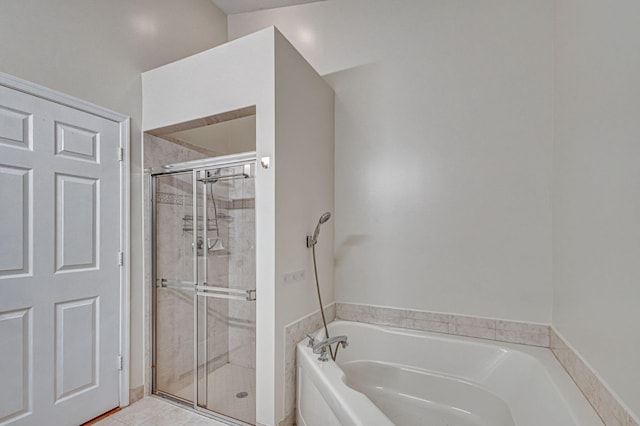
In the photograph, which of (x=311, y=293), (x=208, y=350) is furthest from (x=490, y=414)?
(x=208, y=350)


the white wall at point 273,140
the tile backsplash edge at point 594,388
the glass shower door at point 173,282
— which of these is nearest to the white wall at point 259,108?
the white wall at point 273,140

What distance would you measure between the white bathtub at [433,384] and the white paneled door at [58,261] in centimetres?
135

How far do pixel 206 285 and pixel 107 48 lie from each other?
5.78 ft

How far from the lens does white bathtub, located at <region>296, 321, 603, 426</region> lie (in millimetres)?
1434

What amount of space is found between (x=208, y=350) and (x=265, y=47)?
207cm

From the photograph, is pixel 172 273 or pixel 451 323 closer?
pixel 451 323

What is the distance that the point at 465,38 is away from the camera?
2234mm

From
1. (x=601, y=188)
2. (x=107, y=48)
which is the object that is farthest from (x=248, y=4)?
(x=601, y=188)

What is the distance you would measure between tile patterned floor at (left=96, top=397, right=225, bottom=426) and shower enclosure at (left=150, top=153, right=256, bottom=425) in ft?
0.24

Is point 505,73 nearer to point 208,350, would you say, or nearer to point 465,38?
point 465,38

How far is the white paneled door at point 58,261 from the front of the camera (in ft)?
5.45

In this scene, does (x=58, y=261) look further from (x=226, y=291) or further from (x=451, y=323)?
(x=451, y=323)

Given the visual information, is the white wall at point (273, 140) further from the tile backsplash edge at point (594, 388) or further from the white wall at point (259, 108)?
the tile backsplash edge at point (594, 388)

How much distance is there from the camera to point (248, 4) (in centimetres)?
299
